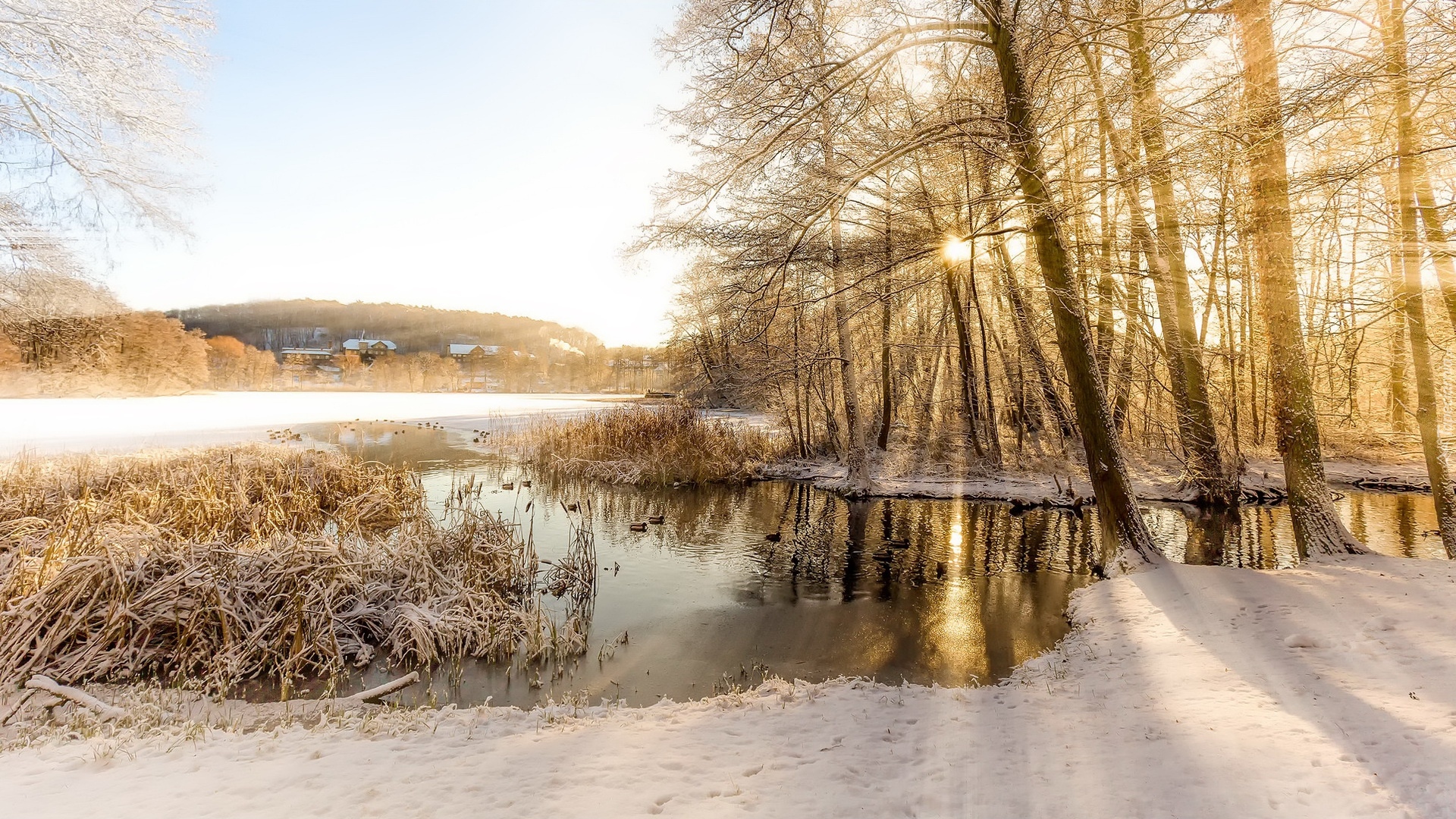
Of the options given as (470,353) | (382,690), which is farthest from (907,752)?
(470,353)

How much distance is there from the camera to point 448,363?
87.9 m

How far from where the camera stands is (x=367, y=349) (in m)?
97.3

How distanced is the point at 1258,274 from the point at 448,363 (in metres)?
94.0

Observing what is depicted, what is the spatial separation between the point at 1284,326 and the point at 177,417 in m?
34.5

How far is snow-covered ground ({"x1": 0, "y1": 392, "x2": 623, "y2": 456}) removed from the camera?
15.8 metres

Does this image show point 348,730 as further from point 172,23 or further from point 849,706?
point 172,23

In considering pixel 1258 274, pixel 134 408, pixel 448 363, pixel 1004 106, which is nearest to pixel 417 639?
pixel 1004 106

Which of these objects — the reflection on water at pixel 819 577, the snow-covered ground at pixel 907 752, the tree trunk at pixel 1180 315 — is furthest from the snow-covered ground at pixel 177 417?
the tree trunk at pixel 1180 315

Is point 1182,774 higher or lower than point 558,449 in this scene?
lower

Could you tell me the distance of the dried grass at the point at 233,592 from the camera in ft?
15.4

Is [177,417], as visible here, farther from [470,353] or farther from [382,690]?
[470,353]

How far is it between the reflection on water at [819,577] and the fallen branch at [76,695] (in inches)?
55.8

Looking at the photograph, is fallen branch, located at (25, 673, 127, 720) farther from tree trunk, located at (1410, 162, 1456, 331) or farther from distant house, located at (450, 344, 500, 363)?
distant house, located at (450, 344, 500, 363)

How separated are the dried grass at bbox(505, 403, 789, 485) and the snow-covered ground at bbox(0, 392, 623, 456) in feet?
29.5
